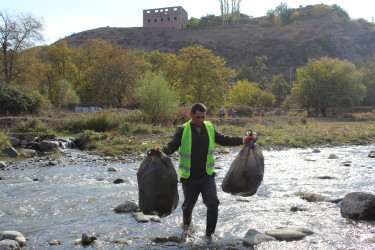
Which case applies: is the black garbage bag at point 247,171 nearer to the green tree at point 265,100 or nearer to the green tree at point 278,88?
the green tree at point 265,100

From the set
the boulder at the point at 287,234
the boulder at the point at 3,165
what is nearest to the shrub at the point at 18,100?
the boulder at the point at 3,165

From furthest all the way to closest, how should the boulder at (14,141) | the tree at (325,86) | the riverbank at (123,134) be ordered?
1. the tree at (325,86)
2. the riverbank at (123,134)
3. the boulder at (14,141)

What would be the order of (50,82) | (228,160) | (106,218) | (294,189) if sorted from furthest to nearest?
1. (50,82)
2. (228,160)
3. (294,189)
4. (106,218)

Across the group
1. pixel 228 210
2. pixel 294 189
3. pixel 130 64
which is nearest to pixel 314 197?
pixel 294 189

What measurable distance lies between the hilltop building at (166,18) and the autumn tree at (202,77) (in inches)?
3841

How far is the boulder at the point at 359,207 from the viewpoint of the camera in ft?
18.8

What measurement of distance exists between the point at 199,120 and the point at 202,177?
0.80 m

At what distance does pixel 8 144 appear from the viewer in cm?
1368

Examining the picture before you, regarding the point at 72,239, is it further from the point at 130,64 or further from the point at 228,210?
the point at 130,64

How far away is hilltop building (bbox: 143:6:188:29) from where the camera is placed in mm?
130000

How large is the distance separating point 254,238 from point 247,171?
3.32 ft

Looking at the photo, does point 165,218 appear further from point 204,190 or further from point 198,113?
point 198,113

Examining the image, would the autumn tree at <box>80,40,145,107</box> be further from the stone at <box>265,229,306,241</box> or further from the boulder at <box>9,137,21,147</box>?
the stone at <box>265,229,306,241</box>

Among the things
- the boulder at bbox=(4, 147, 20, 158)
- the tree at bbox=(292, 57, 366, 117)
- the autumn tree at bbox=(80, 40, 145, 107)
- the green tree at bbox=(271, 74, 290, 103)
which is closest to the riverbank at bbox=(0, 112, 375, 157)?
the boulder at bbox=(4, 147, 20, 158)
